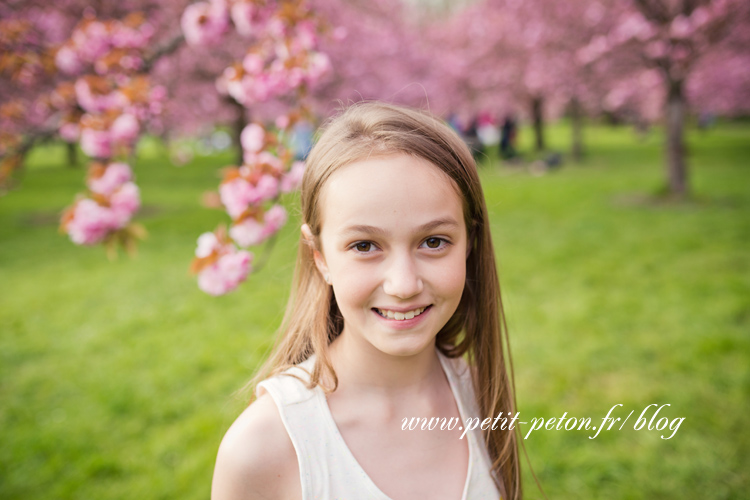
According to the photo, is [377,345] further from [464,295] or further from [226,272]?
[226,272]

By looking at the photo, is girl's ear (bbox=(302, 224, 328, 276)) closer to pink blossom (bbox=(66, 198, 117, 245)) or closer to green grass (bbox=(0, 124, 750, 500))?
green grass (bbox=(0, 124, 750, 500))

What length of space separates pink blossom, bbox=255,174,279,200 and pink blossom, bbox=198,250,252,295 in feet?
0.81

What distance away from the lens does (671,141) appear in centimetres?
804

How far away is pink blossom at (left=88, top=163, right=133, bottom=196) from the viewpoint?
2150mm

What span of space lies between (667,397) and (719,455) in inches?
19.8

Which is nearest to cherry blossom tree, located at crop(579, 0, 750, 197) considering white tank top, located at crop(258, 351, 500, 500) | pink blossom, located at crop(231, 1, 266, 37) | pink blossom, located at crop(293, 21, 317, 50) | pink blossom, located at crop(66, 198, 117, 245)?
pink blossom, located at crop(293, 21, 317, 50)

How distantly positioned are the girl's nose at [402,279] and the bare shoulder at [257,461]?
376mm

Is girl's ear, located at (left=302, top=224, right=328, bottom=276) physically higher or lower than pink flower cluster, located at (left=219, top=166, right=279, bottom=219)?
lower

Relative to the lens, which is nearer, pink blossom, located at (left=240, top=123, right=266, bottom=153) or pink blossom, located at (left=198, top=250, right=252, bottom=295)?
pink blossom, located at (left=198, top=250, right=252, bottom=295)

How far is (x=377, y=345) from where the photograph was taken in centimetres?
111

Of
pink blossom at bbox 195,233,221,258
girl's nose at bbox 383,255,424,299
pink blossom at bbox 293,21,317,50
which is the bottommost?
girl's nose at bbox 383,255,424,299

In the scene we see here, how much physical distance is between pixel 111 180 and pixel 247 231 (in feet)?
2.35

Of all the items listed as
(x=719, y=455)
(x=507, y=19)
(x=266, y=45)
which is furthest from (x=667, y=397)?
(x=507, y=19)

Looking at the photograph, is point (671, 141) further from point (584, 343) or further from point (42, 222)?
point (42, 222)
